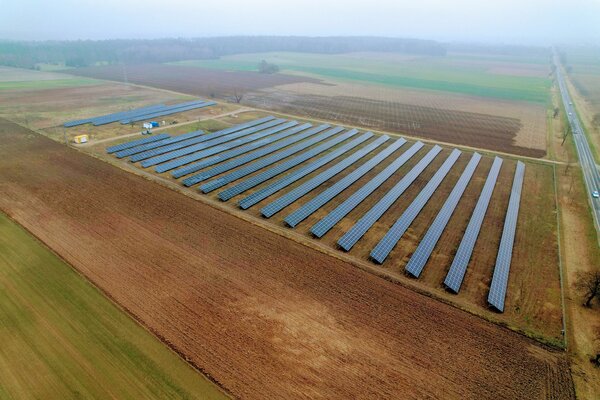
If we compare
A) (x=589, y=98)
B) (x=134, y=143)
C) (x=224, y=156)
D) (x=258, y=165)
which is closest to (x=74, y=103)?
(x=134, y=143)

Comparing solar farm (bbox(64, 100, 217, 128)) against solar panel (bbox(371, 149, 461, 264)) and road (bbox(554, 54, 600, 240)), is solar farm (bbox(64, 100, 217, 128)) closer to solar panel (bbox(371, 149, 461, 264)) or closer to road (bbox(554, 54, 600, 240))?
solar panel (bbox(371, 149, 461, 264))

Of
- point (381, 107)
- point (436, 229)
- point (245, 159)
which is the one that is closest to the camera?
point (436, 229)

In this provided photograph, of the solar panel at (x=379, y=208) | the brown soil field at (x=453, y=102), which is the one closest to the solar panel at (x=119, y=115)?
the brown soil field at (x=453, y=102)

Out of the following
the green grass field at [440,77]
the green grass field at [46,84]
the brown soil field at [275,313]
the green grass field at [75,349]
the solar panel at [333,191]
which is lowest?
the green grass field at [75,349]

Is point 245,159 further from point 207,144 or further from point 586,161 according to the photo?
point 586,161

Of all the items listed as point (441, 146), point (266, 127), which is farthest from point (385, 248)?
point (266, 127)

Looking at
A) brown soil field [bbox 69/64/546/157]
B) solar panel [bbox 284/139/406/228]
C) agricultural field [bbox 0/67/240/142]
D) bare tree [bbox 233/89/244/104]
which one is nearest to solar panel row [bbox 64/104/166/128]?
agricultural field [bbox 0/67/240/142]

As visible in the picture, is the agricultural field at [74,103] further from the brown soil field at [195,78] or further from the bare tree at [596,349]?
the bare tree at [596,349]
